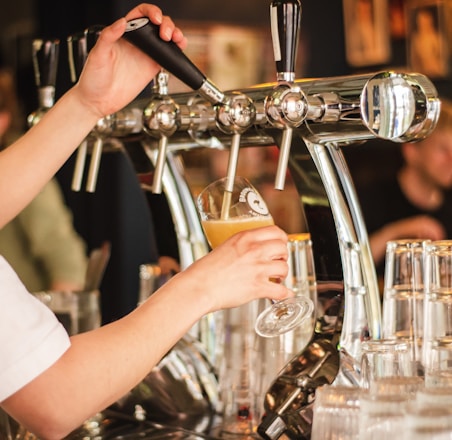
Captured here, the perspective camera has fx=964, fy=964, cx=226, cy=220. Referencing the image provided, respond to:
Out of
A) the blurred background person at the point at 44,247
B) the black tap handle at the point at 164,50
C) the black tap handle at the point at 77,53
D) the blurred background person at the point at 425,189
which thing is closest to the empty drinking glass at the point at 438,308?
the black tap handle at the point at 164,50

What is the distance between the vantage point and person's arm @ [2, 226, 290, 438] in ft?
4.23

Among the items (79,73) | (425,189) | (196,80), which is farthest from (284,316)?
(425,189)

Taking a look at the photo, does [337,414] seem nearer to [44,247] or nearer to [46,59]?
[46,59]

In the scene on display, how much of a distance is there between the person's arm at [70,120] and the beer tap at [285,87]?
1.19 feet

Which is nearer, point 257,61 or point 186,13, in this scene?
point 186,13

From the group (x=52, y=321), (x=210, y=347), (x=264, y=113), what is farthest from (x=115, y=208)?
(x=52, y=321)

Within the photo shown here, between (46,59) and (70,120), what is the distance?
0.26 m

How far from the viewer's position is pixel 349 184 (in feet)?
5.27

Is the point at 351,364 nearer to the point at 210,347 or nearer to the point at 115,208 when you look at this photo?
the point at 210,347

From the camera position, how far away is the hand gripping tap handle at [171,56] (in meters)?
1.62

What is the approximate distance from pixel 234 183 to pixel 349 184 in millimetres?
202

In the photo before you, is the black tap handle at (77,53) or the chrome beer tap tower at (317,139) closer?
the chrome beer tap tower at (317,139)

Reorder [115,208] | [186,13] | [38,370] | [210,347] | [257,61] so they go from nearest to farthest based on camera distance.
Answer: [38,370], [210,347], [115,208], [186,13], [257,61]

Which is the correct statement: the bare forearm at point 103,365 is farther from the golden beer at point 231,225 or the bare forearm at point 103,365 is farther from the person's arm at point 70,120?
the person's arm at point 70,120
